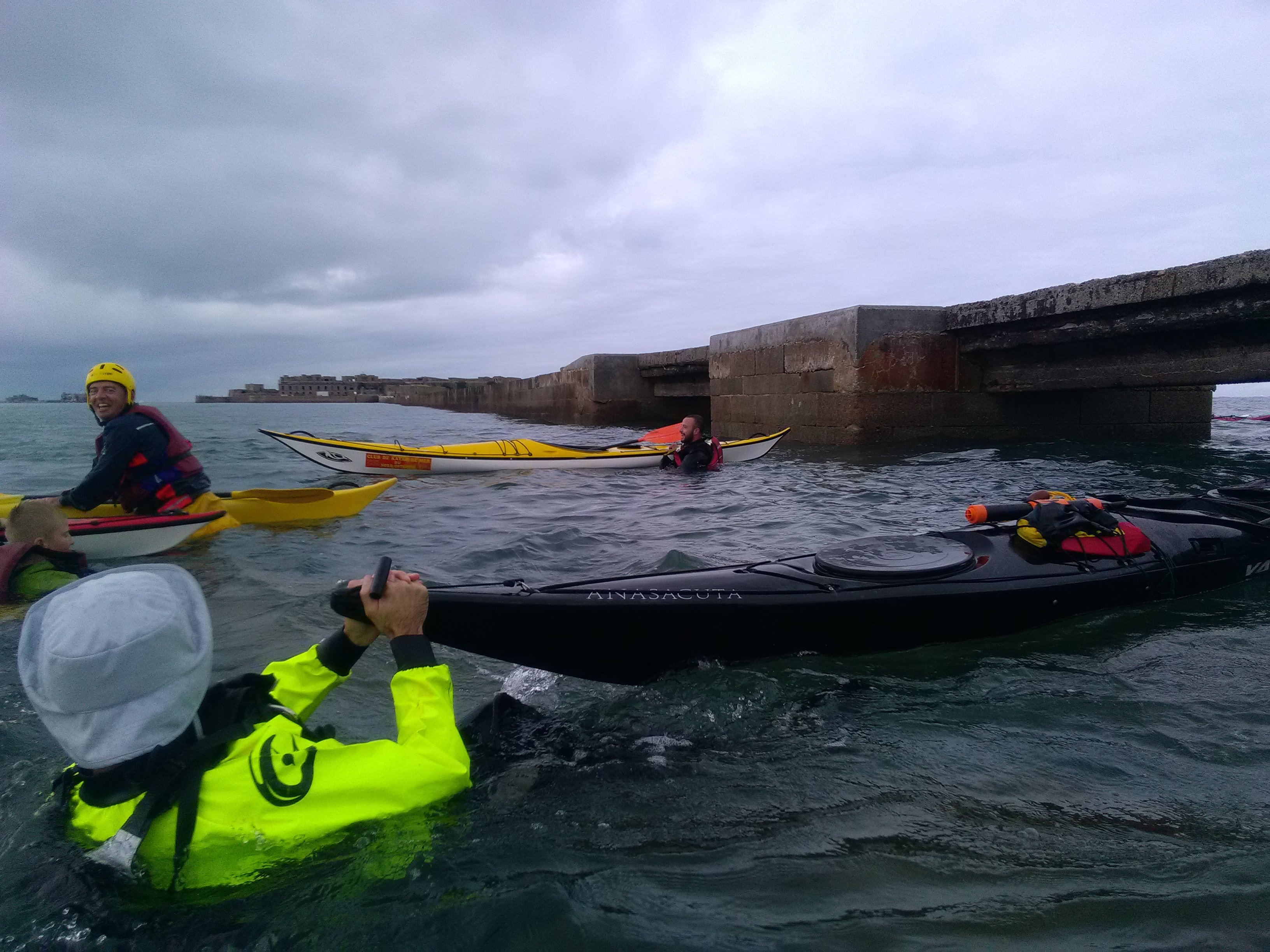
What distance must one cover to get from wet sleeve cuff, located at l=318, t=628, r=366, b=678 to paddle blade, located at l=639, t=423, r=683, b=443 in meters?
10.6

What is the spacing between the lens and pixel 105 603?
1.53m

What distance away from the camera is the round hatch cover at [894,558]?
3.42 metres

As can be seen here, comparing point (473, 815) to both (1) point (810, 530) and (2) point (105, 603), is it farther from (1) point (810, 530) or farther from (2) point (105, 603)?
(1) point (810, 530)

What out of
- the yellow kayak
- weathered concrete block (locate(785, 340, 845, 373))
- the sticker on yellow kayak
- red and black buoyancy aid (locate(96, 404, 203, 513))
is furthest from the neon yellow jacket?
weathered concrete block (locate(785, 340, 845, 373))

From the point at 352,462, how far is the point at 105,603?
1022 cm

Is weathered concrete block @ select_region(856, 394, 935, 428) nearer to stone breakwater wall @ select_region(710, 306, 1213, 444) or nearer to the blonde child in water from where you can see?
stone breakwater wall @ select_region(710, 306, 1213, 444)

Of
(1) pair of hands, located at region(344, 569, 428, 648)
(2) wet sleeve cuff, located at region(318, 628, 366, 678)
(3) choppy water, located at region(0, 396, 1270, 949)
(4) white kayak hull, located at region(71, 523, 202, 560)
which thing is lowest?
(3) choppy water, located at region(0, 396, 1270, 949)

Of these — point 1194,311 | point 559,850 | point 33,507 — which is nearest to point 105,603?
point 559,850

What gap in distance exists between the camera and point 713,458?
11.1 meters

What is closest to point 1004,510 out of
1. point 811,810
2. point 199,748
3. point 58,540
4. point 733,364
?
point 811,810

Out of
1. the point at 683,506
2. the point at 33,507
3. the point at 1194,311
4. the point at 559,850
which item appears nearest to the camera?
the point at 559,850

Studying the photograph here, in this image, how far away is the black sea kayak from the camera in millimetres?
2832

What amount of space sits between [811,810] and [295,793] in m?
1.45

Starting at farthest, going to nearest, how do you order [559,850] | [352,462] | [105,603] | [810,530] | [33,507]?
[352,462]
[810,530]
[33,507]
[559,850]
[105,603]
